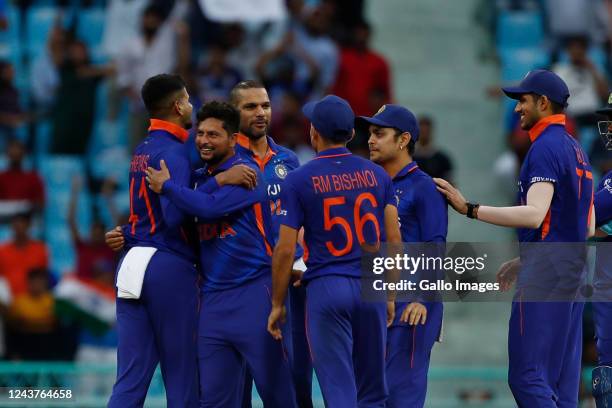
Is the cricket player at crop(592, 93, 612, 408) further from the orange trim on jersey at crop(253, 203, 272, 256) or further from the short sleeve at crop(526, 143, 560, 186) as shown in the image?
the orange trim on jersey at crop(253, 203, 272, 256)

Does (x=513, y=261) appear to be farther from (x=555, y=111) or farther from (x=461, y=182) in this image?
(x=461, y=182)

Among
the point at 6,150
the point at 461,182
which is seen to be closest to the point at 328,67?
the point at 461,182

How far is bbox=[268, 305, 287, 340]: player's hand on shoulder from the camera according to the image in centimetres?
888

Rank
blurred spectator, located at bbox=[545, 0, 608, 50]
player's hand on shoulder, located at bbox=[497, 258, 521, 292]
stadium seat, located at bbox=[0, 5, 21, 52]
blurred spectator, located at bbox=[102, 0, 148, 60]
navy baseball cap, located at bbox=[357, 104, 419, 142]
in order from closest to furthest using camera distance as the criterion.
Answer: navy baseball cap, located at bbox=[357, 104, 419, 142] < player's hand on shoulder, located at bbox=[497, 258, 521, 292] < blurred spectator, located at bbox=[102, 0, 148, 60] < blurred spectator, located at bbox=[545, 0, 608, 50] < stadium seat, located at bbox=[0, 5, 21, 52]

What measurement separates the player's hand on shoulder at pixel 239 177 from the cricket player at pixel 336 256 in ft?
0.77

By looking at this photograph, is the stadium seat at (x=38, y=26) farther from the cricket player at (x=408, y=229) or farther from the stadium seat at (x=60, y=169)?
the cricket player at (x=408, y=229)

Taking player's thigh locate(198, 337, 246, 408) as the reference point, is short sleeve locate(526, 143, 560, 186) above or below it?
above

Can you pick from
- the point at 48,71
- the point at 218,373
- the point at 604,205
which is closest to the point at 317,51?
the point at 48,71

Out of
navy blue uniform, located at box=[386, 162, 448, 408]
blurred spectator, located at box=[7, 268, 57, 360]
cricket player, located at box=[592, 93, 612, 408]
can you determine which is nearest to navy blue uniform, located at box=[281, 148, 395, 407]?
navy blue uniform, located at box=[386, 162, 448, 408]

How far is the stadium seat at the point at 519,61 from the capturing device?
17.2m

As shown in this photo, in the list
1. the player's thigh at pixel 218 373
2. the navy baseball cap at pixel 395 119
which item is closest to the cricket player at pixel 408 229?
the navy baseball cap at pixel 395 119

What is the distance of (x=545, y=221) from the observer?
30.4 ft

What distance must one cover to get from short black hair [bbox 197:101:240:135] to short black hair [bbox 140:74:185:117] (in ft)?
0.88

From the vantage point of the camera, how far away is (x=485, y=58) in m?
17.9
